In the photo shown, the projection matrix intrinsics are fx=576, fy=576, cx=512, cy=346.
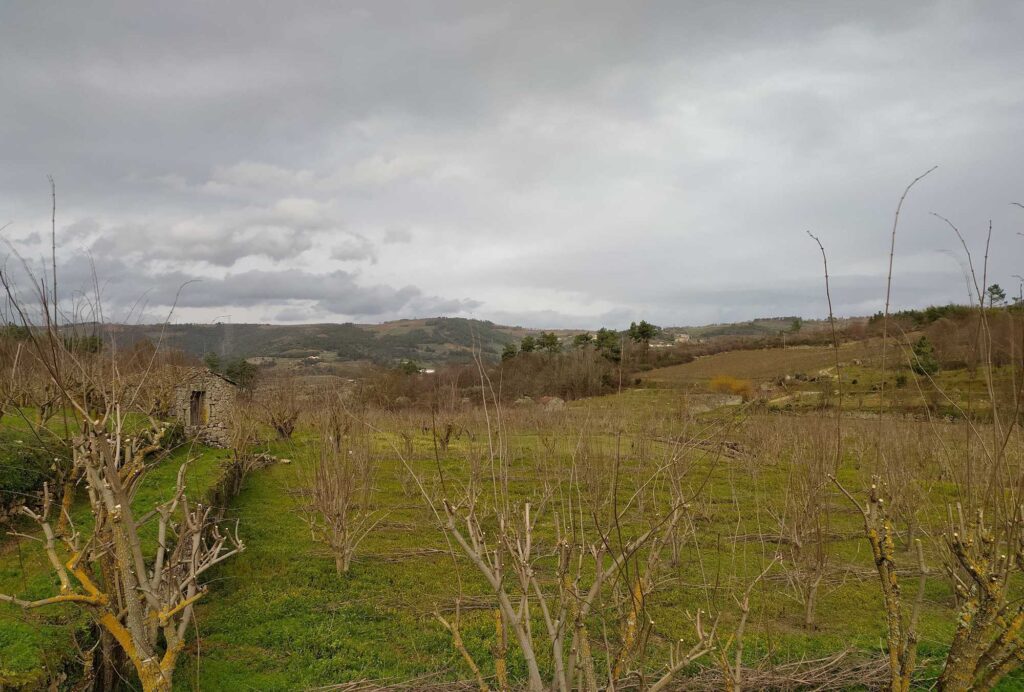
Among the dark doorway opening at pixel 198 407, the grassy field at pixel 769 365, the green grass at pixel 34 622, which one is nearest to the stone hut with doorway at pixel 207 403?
the dark doorway opening at pixel 198 407

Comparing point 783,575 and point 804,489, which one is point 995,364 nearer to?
point 804,489

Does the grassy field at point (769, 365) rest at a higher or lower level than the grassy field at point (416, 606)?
higher

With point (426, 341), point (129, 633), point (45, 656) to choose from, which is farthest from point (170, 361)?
point (426, 341)

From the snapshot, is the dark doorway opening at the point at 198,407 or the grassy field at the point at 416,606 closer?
the grassy field at the point at 416,606

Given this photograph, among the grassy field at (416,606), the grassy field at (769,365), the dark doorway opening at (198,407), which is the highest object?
the grassy field at (769,365)

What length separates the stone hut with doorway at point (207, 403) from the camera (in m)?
21.6

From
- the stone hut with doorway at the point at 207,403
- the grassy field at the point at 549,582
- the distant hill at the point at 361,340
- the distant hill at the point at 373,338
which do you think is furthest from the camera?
the distant hill at the point at 361,340

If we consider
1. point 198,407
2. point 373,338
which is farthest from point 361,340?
point 198,407

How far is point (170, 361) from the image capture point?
21078 millimetres

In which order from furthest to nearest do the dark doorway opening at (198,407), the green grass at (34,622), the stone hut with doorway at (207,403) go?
1. the dark doorway opening at (198,407)
2. the stone hut with doorway at (207,403)
3. the green grass at (34,622)

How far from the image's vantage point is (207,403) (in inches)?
888

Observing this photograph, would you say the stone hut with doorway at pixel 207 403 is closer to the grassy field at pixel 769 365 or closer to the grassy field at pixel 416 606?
A: the grassy field at pixel 416 606

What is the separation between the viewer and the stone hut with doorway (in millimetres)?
21594

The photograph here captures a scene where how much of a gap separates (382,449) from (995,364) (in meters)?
20.5
